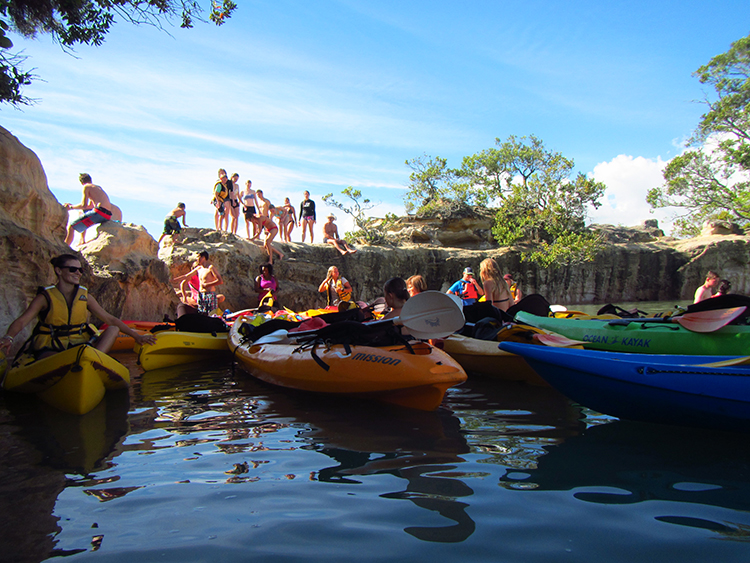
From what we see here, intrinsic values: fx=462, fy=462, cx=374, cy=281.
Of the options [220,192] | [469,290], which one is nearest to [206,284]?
[220,192]

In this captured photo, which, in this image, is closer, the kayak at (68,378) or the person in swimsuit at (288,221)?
the kayak at (68,378)

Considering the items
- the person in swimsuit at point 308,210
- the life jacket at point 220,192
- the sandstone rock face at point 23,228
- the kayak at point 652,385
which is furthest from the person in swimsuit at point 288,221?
the kayak at point 652,385

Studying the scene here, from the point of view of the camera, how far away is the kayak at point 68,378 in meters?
3.58

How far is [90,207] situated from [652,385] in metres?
9.81

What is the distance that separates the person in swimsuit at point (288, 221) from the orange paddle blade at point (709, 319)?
12366 mm

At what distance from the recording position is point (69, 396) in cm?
359

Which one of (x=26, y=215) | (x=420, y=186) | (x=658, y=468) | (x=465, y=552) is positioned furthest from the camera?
(x=420, y=186)

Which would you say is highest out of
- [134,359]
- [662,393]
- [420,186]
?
[420,186]

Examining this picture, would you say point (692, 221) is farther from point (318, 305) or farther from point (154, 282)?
point (154, 282)

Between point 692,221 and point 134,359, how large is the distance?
2554 centimetres

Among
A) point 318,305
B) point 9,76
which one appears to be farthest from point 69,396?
point 318,305

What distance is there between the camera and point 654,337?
455 cm

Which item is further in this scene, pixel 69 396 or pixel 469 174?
pixel 469 174

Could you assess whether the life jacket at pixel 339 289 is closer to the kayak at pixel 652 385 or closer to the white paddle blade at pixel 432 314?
the white paddle blade at pixel 432 314
